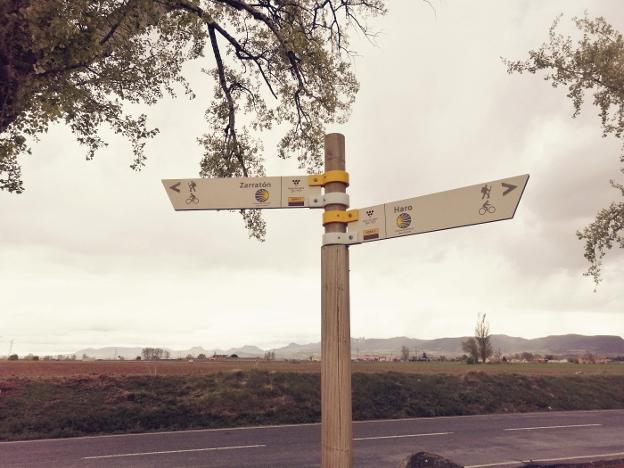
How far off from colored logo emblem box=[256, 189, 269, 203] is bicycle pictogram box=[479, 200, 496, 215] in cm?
168

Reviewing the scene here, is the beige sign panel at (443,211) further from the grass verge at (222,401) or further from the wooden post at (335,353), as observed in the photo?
the grass verge at (222,401)

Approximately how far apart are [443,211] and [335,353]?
52.4 inches

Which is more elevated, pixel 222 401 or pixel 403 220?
pixel 403 220

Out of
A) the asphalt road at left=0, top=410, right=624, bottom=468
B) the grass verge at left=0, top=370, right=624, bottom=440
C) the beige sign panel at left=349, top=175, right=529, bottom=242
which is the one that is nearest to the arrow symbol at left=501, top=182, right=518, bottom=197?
the beige sign panel at left=349, top=175, right=529, bottom=242

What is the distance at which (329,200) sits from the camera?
3377 mm

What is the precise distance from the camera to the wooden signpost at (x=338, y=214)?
118 inches

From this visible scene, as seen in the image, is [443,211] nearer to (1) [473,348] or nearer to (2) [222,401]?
(2) [222,401]

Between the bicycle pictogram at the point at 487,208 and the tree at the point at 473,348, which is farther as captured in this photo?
the tree at the point at 473,348

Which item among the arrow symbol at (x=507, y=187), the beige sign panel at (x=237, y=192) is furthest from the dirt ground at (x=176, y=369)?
the arrow symbol at (x=507, y=187)

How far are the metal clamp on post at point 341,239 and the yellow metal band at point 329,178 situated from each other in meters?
0.43

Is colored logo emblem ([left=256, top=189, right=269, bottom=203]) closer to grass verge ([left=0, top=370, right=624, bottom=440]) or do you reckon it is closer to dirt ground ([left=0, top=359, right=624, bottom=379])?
grass verge ([left=0, top=370, right=624, bottom=440])

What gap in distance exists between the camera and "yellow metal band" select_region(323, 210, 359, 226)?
132 inches

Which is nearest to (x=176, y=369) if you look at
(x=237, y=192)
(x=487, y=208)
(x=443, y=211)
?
(x=237, y=192)

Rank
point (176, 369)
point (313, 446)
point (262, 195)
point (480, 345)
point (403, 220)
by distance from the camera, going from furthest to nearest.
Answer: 1. point (480, 345)
2. point (176, 369)
3. point (313, 446)
4. point (262, 195)
5. point (403, 220)
